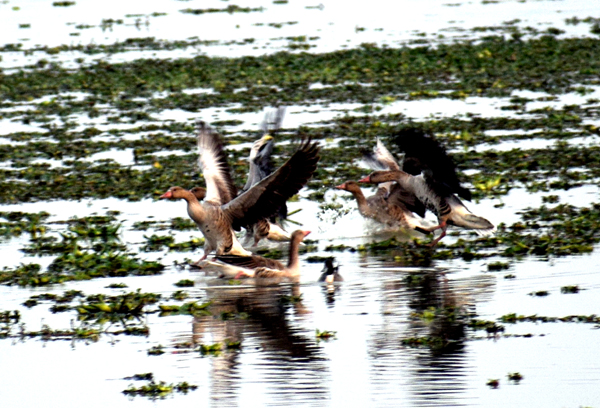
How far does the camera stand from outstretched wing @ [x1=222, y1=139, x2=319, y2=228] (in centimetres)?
1286

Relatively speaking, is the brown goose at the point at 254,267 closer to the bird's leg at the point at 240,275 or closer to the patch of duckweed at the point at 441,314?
the bird's leg at the point at 240,275

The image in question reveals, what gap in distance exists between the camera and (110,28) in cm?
4194

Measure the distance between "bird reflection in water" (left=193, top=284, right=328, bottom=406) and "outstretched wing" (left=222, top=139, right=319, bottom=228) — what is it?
1.32m

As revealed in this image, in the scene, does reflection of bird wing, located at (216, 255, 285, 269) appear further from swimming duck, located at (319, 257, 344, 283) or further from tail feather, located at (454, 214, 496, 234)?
tail feather, located at (454, 214, 496, 234)

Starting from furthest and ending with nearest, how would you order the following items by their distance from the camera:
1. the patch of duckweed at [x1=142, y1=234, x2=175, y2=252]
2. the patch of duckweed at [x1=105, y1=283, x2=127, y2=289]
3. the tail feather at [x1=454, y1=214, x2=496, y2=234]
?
the patch of duckweed at [x1=142, y1=234, x2=175, y2=252] → the tail feather at [x1=454, y1=214, x2=496, y2=234] → the patch of duckweed at [x1=105, y1=283, x2=127, y2=289]

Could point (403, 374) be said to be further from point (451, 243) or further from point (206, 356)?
point (451, 243)

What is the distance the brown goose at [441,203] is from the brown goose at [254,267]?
2.08 m

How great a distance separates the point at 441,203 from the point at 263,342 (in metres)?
4.94

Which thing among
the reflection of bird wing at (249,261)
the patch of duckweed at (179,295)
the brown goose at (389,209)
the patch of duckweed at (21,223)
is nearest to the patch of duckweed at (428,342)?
the patch of duckweed at (179,295)

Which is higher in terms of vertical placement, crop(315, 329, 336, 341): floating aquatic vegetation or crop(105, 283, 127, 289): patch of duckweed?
crop(315, 329, 336, 341): floating aquatic vegetation

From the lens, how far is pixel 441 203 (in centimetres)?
1427

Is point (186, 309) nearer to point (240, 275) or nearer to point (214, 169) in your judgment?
point (240, 275)

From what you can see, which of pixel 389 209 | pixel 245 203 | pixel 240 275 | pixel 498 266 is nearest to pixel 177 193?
pixel 245 203

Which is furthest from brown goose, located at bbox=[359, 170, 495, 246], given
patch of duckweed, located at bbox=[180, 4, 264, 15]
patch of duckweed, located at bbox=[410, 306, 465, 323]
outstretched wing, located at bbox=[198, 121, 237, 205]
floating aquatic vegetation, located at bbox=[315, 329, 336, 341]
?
patch of duckweed, located at bbox=[180, 4, 264, 15]
